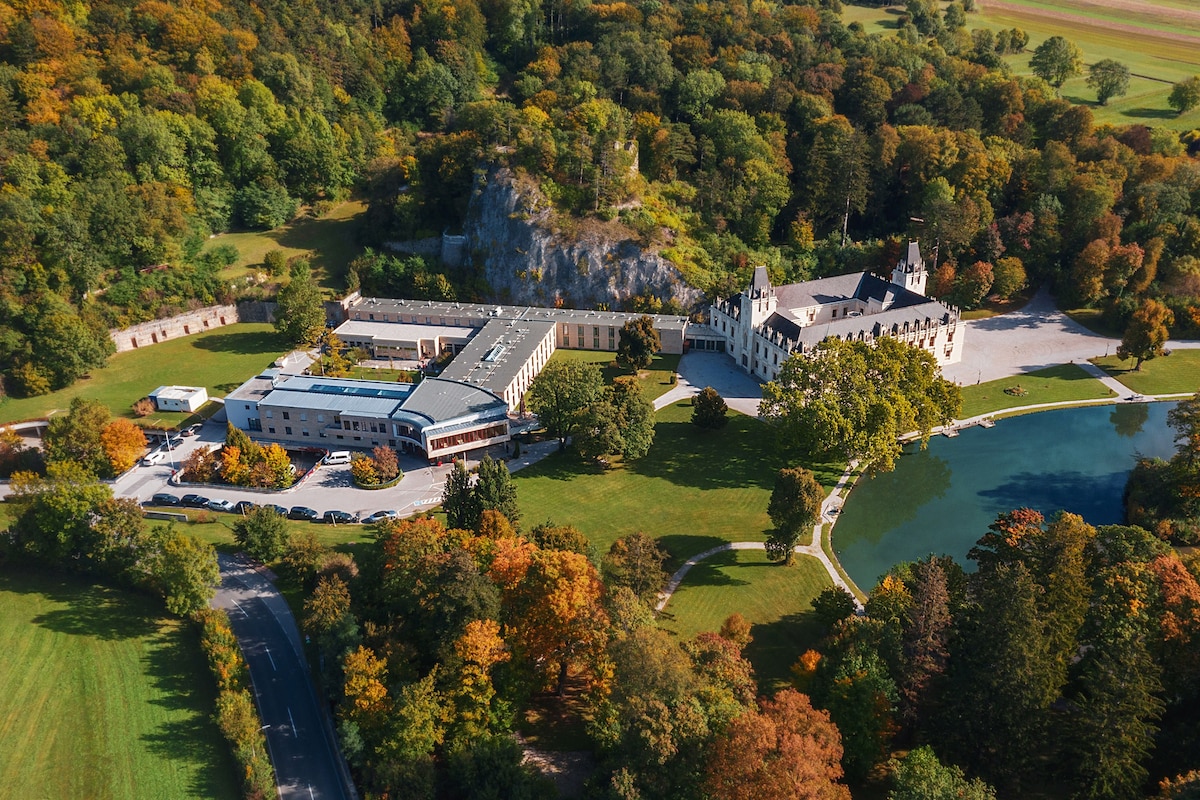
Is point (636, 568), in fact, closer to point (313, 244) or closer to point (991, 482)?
point (991, 482)

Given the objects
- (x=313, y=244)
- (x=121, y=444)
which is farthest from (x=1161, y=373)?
(x=313, y=244)

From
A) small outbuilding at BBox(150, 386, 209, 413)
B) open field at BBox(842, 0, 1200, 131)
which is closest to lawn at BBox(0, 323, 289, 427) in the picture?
→ small outbuilding at BBox(150, 386, 209, 413)

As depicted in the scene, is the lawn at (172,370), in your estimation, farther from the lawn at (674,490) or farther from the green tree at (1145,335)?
the green tree at (1145,335)

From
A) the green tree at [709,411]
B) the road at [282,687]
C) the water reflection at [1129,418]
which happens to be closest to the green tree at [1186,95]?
the water reflection at [1129,418]

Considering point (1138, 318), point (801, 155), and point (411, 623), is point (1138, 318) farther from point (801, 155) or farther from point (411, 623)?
point (411, 623)

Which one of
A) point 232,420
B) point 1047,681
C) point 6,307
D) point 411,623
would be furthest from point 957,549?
point 6,307

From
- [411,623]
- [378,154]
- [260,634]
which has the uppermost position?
[378,154]

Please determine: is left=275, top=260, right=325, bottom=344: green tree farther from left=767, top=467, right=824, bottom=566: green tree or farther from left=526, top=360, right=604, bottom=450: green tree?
left=767, top=467, right=824, bottom=566: green tree
